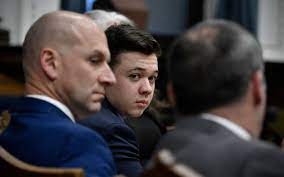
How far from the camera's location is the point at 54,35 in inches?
87.7

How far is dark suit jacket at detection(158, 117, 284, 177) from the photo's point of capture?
152 cm

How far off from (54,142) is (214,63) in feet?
2.05

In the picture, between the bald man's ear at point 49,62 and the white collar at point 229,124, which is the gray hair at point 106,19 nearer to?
the bald man's ear at point 49,62

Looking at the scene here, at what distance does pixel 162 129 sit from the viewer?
3.15m

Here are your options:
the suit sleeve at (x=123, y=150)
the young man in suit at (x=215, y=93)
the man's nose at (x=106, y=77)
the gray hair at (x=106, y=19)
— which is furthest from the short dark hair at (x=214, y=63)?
the gray hair at (x=106, y=19)

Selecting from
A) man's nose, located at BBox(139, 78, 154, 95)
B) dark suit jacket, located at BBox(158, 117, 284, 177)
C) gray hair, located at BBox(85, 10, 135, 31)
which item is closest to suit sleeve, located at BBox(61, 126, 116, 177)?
dark suit jacket, located at BBox(158, 117, 284, 177)

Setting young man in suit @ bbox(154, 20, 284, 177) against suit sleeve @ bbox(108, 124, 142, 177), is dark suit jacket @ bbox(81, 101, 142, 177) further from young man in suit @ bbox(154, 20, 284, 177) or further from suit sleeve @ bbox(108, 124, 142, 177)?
young man in suit @ bbox(154, 20, 284, 177)

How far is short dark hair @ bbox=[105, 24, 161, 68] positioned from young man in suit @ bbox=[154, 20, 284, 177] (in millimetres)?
1090

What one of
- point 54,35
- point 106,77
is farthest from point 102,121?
point 54,35

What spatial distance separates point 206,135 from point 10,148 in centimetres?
73

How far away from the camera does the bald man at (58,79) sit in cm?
212

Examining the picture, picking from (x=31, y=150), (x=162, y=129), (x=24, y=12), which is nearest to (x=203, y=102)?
(x=31, y=150)

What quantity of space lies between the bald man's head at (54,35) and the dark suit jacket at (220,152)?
663 mm

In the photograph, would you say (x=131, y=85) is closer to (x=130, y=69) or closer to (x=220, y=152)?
(x=130, y=69)
